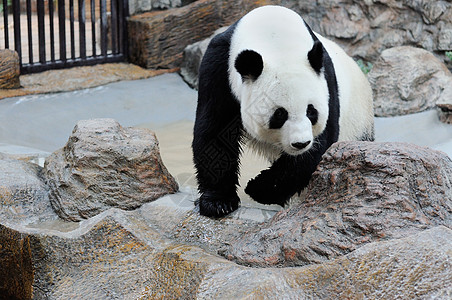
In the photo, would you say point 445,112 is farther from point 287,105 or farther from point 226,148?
point 287,105

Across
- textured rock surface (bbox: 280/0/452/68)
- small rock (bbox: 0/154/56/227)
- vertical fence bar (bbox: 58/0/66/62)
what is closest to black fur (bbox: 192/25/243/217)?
small rock (bbox: 0/154/56/227)

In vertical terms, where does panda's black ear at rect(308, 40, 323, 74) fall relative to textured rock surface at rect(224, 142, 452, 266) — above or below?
above

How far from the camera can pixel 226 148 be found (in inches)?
138

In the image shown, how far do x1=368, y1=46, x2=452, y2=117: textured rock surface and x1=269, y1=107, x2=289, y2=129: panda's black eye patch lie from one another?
392 cm

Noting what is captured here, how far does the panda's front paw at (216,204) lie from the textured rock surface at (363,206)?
0.54m

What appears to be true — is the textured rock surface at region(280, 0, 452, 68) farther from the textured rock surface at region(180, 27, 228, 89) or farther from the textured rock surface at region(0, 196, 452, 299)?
the textured rock surface at region(0, 196, 452, 299)

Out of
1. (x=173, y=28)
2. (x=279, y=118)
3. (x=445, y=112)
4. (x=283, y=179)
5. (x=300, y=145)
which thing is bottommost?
(x=445, y=112)

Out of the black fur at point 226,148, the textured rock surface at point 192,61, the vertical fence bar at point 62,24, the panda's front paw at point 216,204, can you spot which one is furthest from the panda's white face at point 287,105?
the vertical fence bar at point 62,24

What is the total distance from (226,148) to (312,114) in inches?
28.1

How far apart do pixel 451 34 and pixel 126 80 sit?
3.98 meters

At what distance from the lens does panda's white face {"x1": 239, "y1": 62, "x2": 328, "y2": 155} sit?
285 centimetres

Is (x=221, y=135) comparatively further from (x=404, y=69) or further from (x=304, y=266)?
(x=404, y=69)

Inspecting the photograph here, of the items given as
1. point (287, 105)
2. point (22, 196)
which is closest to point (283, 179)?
Result: point (287, 105)

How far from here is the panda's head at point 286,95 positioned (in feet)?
9.37
